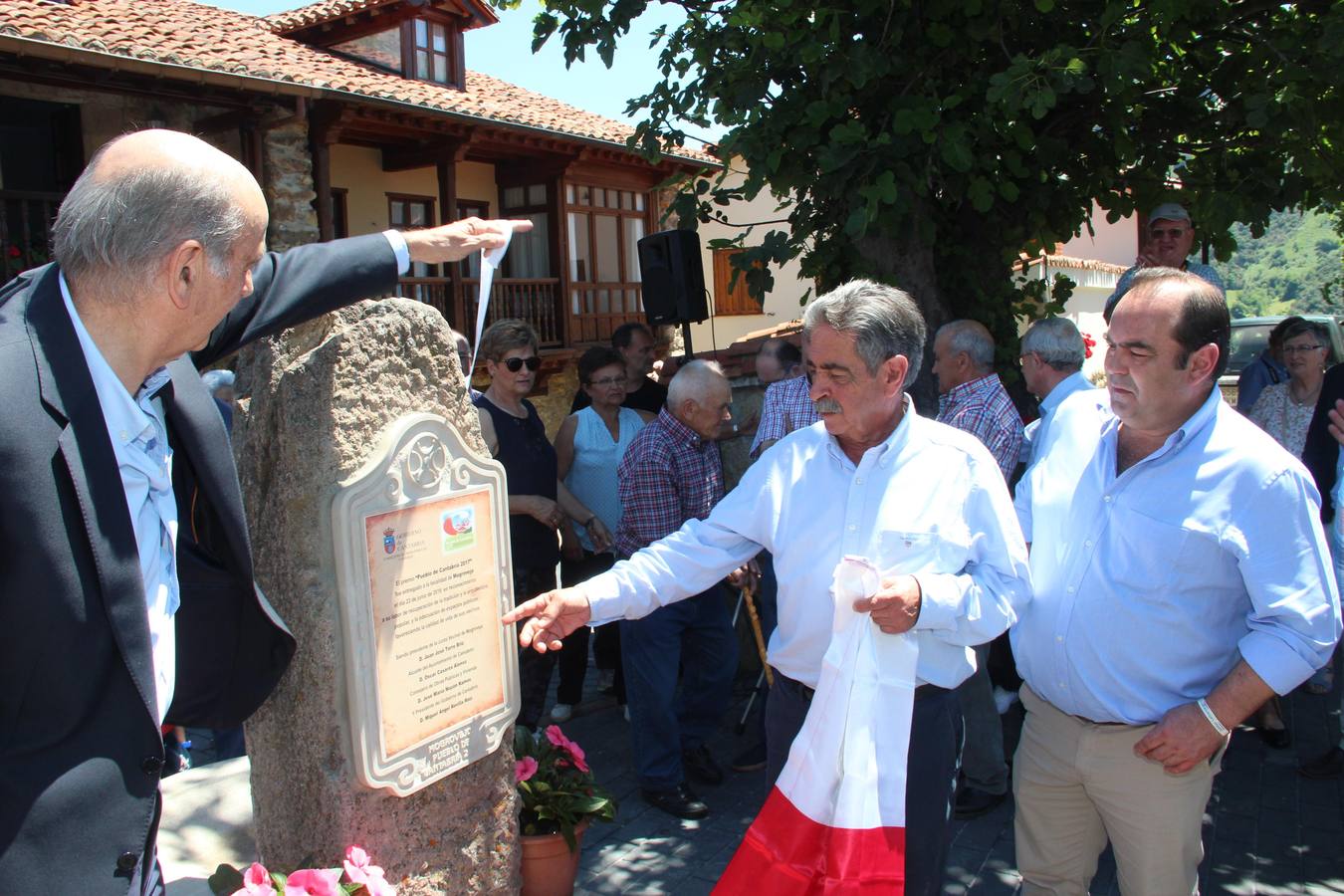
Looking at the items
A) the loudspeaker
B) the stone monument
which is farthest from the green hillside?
the stone monument

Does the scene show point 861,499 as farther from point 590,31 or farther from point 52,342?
point 590,31

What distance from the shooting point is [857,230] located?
16.9 feet

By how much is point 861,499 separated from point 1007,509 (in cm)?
36

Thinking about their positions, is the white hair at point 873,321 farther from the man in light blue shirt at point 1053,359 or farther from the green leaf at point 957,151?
the green leaf at point 957,151

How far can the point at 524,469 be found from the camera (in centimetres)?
491

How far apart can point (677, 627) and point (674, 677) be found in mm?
217

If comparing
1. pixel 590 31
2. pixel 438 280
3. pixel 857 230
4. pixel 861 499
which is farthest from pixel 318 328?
pixel 438 280

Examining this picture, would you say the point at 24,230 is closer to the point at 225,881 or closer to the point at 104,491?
the point at 225,881

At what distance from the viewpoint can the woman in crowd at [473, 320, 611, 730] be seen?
479 centimetres

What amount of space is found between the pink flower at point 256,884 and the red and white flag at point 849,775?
102 cm

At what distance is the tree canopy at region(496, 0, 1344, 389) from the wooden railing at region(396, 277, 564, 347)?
6279 millimetres

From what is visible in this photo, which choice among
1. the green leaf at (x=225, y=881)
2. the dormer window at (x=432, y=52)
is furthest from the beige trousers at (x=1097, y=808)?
the dormer window at (x=432, y=52)

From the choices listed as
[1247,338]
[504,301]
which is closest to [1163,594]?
[504,301]

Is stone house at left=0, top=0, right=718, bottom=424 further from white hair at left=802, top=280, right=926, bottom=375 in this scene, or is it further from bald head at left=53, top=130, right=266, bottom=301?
bald head at left=53, top=130, right=266, bottom=301
